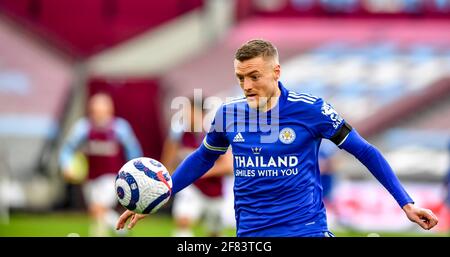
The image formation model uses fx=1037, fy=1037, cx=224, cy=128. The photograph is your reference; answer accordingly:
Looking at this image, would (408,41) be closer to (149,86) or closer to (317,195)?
(149,86)

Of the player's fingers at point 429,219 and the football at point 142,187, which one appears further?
the football at point 142,187

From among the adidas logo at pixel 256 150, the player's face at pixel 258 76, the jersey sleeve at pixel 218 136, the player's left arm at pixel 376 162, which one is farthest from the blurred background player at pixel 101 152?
the player's left arm at pixel 376 162

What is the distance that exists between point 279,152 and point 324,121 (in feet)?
1.22

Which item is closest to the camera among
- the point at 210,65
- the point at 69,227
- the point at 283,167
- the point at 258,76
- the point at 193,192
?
the point at 258,76

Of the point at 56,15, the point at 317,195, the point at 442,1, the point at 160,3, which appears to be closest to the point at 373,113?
the point at 442,1

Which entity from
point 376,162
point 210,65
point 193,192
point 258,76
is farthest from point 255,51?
point 210,65

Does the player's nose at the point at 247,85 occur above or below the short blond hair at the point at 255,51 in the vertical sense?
below

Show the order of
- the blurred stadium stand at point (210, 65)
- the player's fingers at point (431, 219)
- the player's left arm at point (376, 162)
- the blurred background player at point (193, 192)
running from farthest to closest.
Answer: the blurred stadium stand at point (210, 65) → the blurred background player at point (193, 192) → the player's left arm at point (376, 162) → the player's fingers at point (431, 219)

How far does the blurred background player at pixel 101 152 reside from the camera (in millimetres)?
15029

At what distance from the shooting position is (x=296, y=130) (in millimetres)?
7090

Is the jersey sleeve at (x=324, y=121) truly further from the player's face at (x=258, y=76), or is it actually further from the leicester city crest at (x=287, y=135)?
the player's face at (x=258, y=76)

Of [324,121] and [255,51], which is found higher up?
[255,51]

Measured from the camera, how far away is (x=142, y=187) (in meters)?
7.02

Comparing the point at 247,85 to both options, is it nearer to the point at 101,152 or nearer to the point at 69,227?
the point at 101,152
